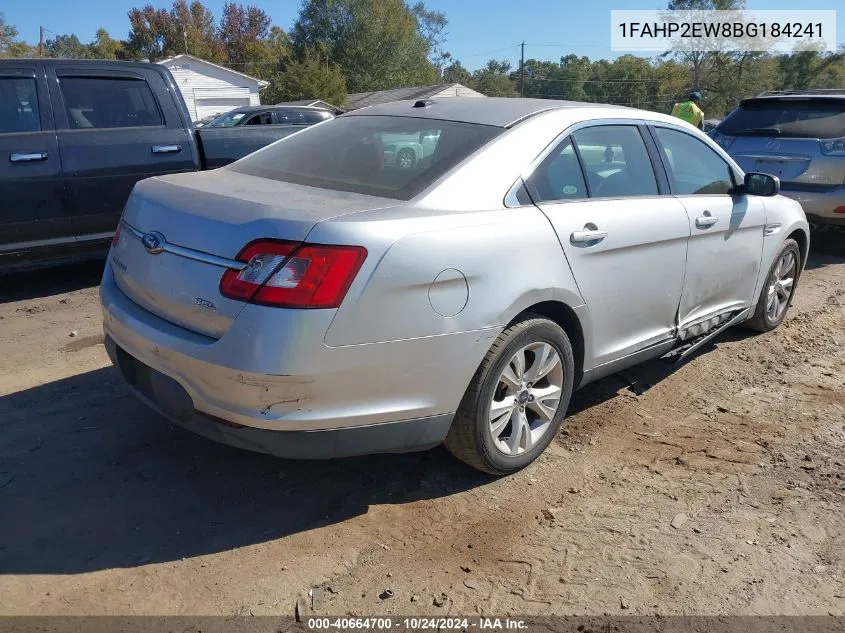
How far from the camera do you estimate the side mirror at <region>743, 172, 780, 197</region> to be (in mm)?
4586

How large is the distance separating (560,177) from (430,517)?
1666 mm

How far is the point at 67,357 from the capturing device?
462 centimetres

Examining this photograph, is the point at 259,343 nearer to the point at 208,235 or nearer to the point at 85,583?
the point at 208,235

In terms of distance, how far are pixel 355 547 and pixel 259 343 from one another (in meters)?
0.90

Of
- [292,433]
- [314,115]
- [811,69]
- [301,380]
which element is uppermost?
[811,69]

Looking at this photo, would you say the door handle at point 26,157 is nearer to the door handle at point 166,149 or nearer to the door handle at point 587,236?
the door handle at point 166,149

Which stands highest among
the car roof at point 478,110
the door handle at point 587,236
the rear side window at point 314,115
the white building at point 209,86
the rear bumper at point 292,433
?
the white building at point 209,86

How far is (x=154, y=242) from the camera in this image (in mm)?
2908

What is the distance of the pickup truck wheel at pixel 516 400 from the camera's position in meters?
3.00

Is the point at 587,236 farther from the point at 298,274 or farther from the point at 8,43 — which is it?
the point at 8,43

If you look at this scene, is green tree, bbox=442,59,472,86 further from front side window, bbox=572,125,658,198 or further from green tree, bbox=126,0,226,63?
front side window, bbox=572,125,658,198

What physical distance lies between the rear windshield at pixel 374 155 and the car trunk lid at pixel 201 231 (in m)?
0.16

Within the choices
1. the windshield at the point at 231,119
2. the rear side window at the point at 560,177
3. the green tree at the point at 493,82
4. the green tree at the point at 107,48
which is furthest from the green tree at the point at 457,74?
the rear side window at the point at 560,177

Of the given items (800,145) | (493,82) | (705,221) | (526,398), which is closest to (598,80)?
(493,82)
